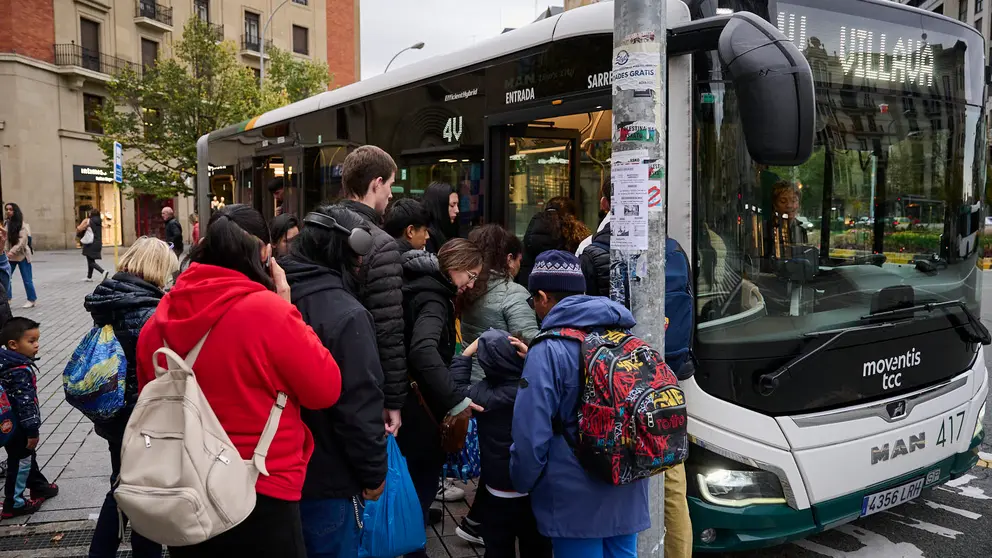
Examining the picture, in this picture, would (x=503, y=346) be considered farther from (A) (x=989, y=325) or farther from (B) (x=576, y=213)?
(A) (x=989, y=325)

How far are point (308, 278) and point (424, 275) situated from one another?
0.80 meters

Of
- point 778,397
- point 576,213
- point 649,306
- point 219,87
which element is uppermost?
point 219,87

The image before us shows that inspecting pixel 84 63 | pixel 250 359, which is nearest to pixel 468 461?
pixel 250 359

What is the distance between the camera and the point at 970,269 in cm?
431

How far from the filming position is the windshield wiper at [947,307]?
12.3 ft

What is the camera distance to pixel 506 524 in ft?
10.8

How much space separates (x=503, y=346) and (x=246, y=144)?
29.2 feet

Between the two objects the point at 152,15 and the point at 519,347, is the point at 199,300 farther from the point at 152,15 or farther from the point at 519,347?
the point at 152,15

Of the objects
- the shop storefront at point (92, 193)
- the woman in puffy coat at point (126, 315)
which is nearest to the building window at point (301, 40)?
the shop storefront at point (92, 193)

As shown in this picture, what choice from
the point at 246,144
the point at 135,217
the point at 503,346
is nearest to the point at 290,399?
the point at 503,346

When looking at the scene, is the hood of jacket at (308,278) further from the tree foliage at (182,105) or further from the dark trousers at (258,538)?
the tree foliage at (182,105)

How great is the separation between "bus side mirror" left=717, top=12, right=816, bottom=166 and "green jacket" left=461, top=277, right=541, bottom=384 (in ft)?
4.19

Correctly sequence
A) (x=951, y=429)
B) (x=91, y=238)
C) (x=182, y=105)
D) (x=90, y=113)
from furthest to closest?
(x=90, y=113), (x=182, y=105), (x=91, y=238), (x=951, y=429)

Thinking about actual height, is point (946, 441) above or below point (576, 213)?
below
